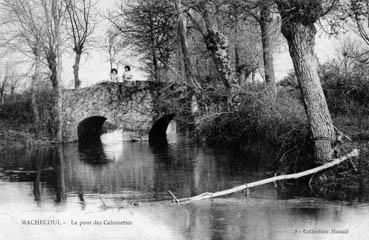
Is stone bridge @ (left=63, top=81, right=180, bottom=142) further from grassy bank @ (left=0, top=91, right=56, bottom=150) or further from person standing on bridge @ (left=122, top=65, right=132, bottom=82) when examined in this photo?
grassy bank @ (left=0, top=91, right=56, bottom=150)

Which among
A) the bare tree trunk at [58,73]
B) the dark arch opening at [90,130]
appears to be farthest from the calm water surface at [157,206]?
the dark arch opening at [90,130]

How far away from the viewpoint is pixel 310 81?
37.3ft

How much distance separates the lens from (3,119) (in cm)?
2912

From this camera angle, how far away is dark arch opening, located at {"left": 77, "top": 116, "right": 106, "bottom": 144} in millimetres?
28812

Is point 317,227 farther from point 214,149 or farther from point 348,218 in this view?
point 214,149

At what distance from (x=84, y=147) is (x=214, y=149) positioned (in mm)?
7363

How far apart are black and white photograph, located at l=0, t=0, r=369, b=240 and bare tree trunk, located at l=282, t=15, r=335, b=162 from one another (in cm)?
2

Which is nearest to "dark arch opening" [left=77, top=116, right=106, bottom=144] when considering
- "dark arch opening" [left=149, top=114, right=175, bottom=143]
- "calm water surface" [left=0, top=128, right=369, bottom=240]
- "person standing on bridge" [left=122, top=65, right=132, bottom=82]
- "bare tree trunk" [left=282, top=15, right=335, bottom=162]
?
"dark arch opening" [left=149, top=114, right=175, bottom=143]

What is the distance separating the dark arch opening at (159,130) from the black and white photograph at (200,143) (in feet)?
0.36

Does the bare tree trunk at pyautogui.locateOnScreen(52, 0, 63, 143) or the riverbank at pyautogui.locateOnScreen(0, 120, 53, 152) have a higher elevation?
the bare tree trunk at pyautogui.locateOnScreen(52, 0, 63, 143)

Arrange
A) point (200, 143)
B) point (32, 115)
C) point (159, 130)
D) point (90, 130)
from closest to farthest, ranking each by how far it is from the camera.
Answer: point (200, 143) → point (32, 115) → point (159, 130) → point (90, 130)

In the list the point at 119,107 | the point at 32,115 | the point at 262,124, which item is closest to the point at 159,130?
the point at 119,107

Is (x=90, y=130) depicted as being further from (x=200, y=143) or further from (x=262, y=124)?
(x=262, y=124)

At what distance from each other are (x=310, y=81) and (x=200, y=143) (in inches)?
473
